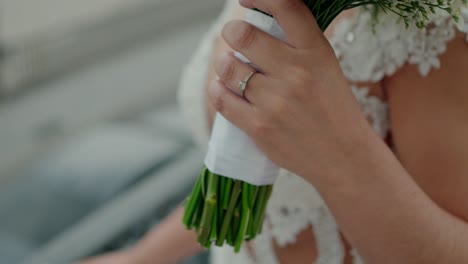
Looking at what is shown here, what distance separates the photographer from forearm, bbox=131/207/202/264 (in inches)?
47.4

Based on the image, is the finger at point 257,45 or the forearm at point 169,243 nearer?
the finger at point 257,45

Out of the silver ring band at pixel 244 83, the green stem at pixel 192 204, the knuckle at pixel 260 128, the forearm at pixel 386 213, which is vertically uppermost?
the silver ring band at pixel 244 83

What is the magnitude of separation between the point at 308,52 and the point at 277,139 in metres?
0.10

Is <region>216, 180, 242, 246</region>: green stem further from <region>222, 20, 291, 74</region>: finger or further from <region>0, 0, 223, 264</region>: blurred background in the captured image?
<region>0, 0, 223, 264</region>: blurred background

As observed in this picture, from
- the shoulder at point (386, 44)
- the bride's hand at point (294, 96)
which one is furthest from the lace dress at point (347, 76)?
the bride's hand at point (294, 96)

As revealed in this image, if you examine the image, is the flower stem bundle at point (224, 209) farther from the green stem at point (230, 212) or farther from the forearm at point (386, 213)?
the forearm at point (386, 213)

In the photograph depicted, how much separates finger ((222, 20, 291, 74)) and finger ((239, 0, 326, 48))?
2cm

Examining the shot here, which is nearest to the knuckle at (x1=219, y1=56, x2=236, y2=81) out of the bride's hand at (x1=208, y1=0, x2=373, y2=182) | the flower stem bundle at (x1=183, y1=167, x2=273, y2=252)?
the bride's hand at (x1=208, y1=0, x2=373, y2=182)

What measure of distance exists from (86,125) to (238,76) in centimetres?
180

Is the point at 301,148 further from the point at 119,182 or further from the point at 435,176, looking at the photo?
the point at 119,182

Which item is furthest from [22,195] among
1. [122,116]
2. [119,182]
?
[122,116]

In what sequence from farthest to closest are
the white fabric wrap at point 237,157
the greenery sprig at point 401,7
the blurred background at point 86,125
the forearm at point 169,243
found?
the blurred background at point 86,125 → the forearm at point 169,243 → the white fabric wrap at point 237,157 → the greenery sprig at point 401,7

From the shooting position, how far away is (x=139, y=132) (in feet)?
7.85

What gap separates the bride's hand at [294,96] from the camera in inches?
25.9
